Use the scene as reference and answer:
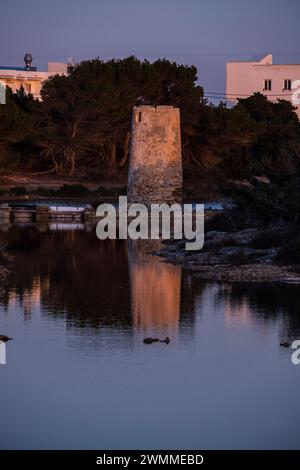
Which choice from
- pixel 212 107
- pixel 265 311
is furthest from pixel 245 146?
pixel 265 311

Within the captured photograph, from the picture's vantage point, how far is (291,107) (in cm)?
4934

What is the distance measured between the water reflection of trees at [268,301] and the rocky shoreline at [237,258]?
613 mm

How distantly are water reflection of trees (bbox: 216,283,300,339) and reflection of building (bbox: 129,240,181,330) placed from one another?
740 mm

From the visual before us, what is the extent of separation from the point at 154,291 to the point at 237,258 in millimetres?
2707

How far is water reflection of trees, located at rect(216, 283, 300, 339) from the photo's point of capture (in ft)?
47.7

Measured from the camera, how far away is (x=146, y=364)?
1205cm

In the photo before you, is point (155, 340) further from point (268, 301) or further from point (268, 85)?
point (268, 85)

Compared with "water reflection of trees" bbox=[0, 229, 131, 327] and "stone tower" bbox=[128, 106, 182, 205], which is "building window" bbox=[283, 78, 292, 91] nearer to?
"stone tower" bbox=[128, 106, 182, 205]

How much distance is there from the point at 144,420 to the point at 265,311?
210 inches

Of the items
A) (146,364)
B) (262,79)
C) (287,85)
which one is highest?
(262,79)

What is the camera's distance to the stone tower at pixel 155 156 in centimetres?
3391

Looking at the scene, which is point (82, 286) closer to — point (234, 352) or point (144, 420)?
point (234, 352)

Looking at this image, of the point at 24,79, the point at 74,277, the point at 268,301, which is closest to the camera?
the point at 268,301

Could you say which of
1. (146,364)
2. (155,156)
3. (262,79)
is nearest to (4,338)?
(146,364)
